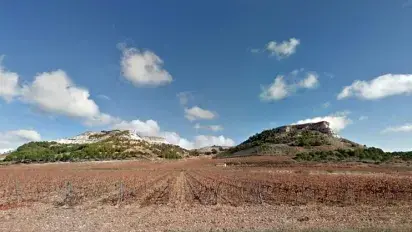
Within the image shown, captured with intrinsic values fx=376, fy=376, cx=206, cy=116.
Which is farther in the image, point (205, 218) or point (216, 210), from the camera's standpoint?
point (216, 210)

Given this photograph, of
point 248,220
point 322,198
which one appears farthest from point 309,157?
point 248,220

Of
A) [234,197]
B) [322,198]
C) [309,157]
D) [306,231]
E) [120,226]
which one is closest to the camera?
[306,231]

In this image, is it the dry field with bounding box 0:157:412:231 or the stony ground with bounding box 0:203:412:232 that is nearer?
the stony ground with bounding box 0:203:412:232

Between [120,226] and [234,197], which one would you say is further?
[234,197]

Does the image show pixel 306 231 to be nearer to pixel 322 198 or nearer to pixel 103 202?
pixel 322 198

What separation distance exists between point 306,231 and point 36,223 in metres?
14.6

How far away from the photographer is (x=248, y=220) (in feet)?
68.3

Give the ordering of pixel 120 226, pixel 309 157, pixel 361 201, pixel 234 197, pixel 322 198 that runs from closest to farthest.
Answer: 1. pixel 120 226
2. pixel 361 201
3. pixel 322 198
4. pixel 234 197
5. pixel 309 157

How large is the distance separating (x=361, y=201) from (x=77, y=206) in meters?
21.6

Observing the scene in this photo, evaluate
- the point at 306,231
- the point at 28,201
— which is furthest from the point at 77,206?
the point at 306,231

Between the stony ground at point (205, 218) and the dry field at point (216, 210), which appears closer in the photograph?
the stony ground at point (205, 218)

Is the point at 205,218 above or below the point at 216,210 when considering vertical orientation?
below

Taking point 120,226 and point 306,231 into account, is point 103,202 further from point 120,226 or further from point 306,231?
point 306,231

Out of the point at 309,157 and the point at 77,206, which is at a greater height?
the point at 309,157
